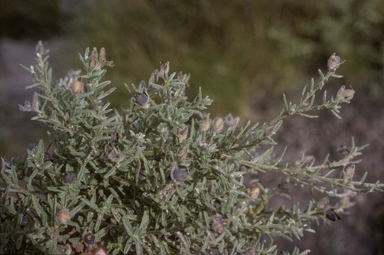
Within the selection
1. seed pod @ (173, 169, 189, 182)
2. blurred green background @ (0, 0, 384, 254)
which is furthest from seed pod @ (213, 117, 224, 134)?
blurred green background @ (0, 0, 384, 254)

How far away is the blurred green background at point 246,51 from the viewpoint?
1.77 m

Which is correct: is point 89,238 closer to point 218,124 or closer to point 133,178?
point 133,178

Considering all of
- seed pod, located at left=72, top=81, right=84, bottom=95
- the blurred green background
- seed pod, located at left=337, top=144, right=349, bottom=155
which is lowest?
seed pod, located at left=72, top=81, right=84, bottom=95

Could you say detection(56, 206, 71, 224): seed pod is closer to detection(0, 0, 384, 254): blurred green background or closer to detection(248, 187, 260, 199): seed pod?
detection(248, 187, 260, 199): seed pod

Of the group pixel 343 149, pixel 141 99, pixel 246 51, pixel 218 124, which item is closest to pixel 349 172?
pixel 343 149

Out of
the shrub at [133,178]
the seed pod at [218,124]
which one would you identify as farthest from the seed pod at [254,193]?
the seed pod at [218,124]

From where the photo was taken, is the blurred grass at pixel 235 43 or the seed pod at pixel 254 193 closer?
the seed pod at pixel 254 193

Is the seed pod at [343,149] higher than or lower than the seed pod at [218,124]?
higher

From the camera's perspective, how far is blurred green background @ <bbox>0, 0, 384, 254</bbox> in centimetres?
177

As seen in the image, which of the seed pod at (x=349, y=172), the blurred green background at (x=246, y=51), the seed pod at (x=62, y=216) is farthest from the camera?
the blurred green background at (x=246, y=51)

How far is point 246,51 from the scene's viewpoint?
1.87 metres

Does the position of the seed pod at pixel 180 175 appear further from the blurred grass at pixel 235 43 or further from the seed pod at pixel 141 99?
the blurred grass at pixel 235 43

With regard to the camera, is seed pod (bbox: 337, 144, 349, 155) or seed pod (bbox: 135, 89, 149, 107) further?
seed pod (bbox: 337, 144, 349, 155)

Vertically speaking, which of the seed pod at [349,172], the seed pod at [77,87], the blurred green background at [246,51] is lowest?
the seed pod at [77,87]
